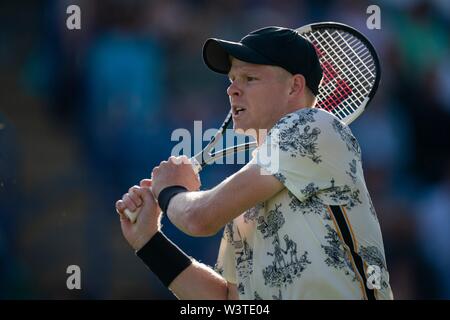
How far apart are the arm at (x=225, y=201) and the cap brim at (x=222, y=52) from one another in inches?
17.6

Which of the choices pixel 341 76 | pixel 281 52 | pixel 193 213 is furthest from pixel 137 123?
pixel 193 213

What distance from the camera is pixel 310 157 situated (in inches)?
102

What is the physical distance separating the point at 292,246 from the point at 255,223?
21 cm

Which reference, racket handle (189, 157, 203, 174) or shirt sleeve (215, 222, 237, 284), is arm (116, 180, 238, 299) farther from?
racket handle (189, 157, 203, 174)

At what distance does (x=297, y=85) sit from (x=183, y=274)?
778mm

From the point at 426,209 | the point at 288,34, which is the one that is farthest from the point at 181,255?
the point at 426,209

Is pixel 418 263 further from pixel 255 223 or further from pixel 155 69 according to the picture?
pixel 255 223

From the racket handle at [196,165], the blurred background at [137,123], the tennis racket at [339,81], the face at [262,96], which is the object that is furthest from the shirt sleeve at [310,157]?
the blurred background at [137,123]

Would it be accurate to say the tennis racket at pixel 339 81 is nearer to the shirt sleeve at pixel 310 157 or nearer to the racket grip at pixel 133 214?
the racket grip at pixel 133 214

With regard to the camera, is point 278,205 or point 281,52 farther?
point 281,52

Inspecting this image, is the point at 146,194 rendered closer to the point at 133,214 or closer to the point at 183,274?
the point at 133,214

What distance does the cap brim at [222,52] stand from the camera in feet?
9.33

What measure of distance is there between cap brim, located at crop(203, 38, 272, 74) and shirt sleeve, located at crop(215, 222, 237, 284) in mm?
579

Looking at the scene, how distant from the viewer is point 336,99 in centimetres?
334
